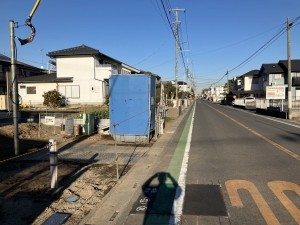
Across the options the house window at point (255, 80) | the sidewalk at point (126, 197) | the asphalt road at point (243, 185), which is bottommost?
the sidewalk at point (126, 197)

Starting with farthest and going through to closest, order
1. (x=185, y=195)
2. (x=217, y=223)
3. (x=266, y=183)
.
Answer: (x=266, y=183) < (x=185, y=195) < (x=217, y=223)

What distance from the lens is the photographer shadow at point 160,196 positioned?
17.7 ft

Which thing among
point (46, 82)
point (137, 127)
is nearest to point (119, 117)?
point (137, 127)

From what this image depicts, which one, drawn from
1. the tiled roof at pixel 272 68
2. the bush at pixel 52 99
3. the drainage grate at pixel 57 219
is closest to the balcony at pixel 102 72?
the bush at pixel 52 99

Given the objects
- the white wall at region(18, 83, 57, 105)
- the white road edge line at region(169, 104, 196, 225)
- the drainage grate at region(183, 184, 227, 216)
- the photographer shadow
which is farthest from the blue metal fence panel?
the white wall at region(18, 83, 57, 105)

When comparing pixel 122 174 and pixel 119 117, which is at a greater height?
pixel 119 117

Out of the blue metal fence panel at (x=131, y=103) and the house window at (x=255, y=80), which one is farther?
the house window at (x=255, y=80)

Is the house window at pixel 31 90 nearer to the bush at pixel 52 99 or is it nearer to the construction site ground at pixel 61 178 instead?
the bush at pixel 52 99

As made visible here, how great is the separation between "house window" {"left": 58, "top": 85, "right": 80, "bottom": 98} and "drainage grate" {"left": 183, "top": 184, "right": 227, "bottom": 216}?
38282 millimetres

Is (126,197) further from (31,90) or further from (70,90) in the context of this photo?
(31,90)

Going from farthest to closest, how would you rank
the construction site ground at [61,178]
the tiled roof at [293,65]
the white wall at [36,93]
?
the tiled roof at [293,65]
the white wall at [36,93]
the construction site ground at [61,178]

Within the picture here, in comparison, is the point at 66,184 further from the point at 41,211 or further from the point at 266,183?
the point at 266,183

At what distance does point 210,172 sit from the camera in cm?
855

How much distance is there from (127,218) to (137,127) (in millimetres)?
8791
